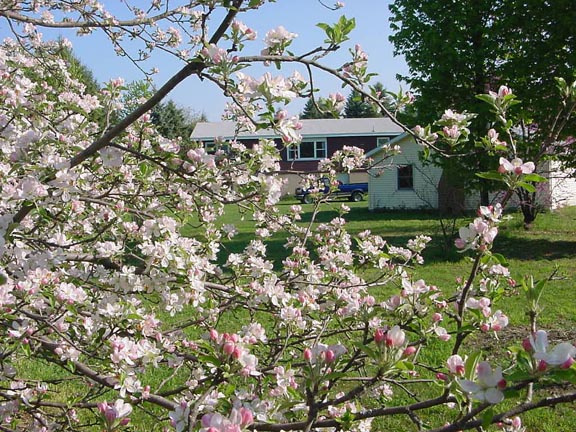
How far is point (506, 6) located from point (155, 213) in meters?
10.8

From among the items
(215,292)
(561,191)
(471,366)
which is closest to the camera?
(471,366)

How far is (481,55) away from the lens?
11.6m

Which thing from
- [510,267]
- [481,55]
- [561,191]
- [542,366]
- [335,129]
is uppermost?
[335,129]

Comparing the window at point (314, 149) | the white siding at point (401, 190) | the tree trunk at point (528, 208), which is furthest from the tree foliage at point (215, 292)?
the window at point (314, 149)

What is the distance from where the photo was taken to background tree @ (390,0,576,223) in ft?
33.9

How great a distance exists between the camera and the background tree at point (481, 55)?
407 inches

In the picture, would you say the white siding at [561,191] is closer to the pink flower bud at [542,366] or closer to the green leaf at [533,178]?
the green leaf at [533,178]

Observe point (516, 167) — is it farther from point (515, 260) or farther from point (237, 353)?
point (515, 260)

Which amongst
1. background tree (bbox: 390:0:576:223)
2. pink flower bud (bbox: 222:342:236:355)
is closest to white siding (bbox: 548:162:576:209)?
background tree (bbox: 390:0:576:223)

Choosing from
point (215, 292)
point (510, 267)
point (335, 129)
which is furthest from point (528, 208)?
point (335, 129)

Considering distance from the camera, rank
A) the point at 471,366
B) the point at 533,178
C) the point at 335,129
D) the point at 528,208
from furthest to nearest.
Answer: the point at 335,129
the point at 528,208
the point at 533,178
the point at 471,366

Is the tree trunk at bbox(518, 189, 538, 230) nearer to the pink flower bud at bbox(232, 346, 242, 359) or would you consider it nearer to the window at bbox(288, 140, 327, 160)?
the pink flower bud at bbox(232, 346, 242, 359)

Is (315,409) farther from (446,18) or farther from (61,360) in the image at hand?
(446,18)

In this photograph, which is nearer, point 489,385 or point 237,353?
point 489,385
